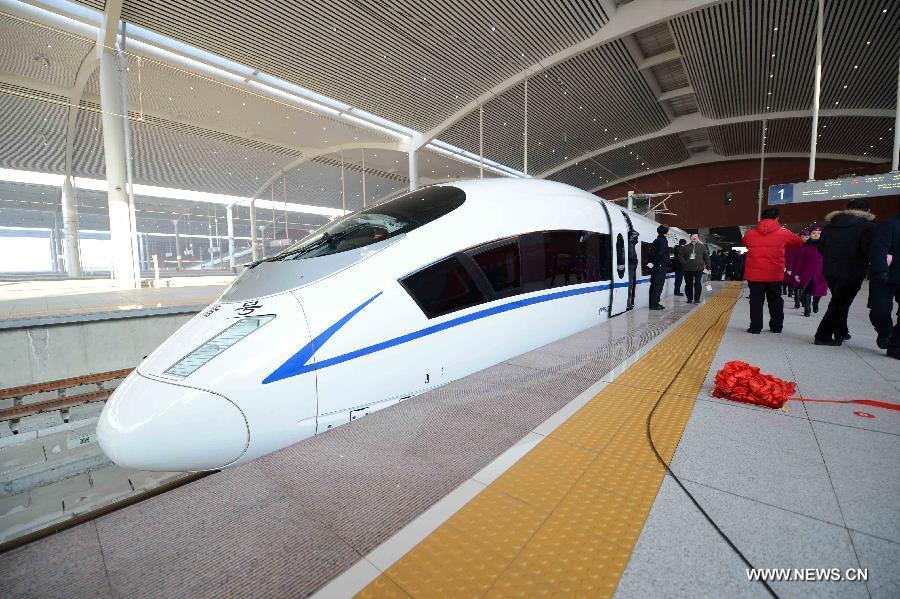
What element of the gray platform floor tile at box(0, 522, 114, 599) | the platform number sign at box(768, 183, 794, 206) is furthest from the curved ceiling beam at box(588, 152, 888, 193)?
the gray platform floor tile at box(0, 522, 114, 599)

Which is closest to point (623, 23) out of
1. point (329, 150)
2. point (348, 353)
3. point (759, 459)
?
point (759, 459)

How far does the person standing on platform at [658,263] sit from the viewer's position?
668 centimetres

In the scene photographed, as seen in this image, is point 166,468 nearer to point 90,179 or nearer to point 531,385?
point 531,385

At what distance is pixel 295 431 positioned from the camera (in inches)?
84.4

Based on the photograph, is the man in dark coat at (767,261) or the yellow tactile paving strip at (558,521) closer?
the yellow tactile paving strip at (558,521)

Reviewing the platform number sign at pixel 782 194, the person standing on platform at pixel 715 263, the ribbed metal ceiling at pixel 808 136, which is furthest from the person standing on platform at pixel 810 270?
the ribbed metal ceiling at pixel 808 136

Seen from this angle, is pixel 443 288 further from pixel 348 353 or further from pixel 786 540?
pixel 786 540

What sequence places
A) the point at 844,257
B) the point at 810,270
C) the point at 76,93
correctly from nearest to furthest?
1. the point at 844,257
2. the point at 810,270
3. the point at 76,93

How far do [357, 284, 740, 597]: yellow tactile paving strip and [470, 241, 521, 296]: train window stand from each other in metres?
1.24

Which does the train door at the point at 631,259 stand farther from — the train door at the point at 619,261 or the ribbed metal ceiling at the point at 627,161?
the ribbed metal ceiling at the point at 627,161

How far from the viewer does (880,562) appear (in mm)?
1239

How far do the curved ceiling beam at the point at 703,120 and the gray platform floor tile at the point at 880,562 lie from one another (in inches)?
954

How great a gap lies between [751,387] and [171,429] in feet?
10.8

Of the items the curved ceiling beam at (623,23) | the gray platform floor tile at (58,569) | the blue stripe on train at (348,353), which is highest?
the curved ceiling beam at (623,23)
